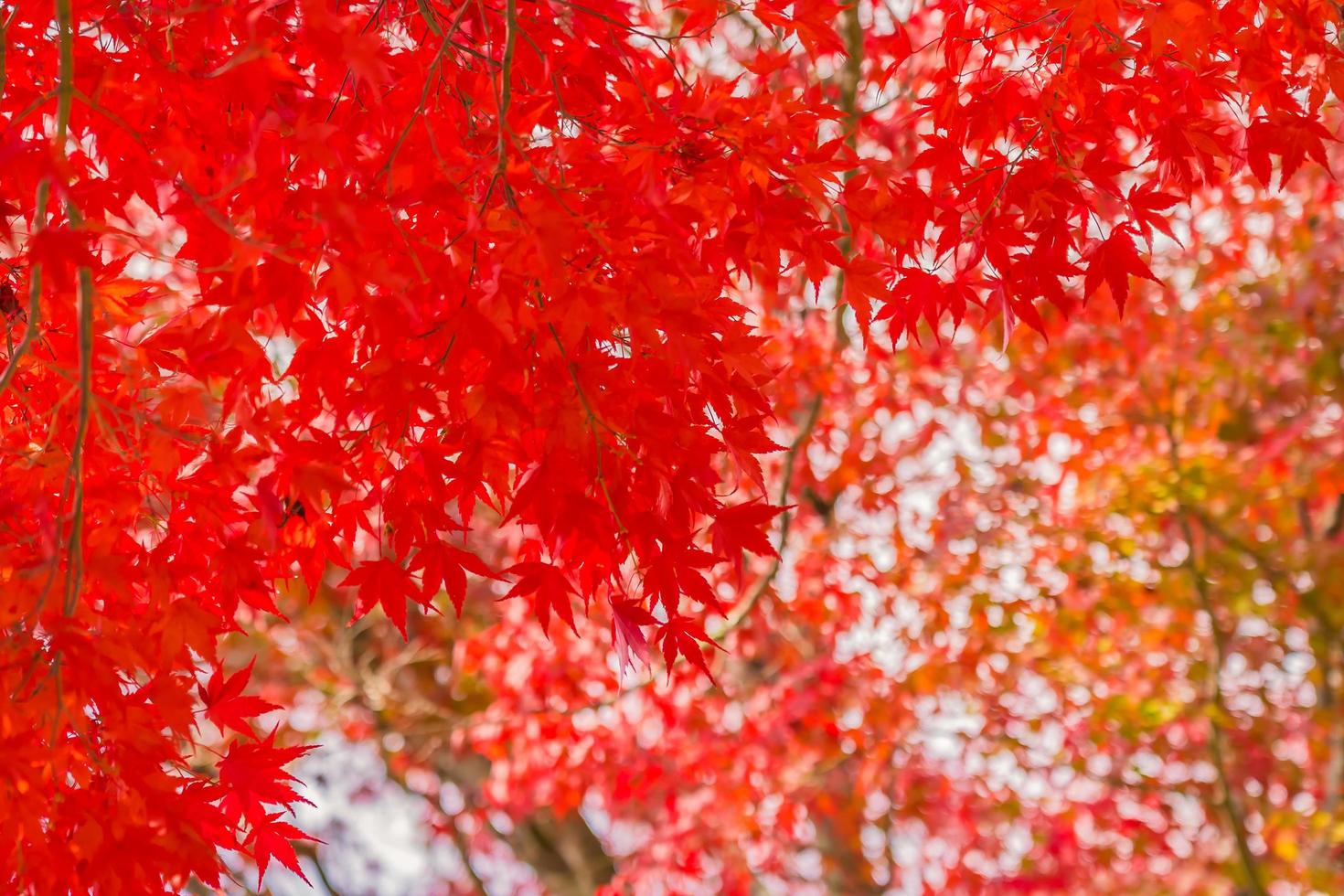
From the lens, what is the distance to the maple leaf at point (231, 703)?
7.05ft

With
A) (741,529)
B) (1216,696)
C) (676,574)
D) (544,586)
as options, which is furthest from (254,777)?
(1216,696)

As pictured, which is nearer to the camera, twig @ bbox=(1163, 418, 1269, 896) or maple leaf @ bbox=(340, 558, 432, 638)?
maple leaf @ bbox=(340, 558, 432, 638)

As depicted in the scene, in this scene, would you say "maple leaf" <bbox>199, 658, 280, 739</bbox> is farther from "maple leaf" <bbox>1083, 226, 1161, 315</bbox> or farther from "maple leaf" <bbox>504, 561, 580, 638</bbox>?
"maple leaf" <bbox>1083, 226, 1161, 315</bbox>

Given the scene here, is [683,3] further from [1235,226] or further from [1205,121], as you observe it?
[1235,226]

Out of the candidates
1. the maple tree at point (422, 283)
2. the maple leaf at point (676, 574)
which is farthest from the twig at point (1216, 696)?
the maple leaf at point (676, 574)

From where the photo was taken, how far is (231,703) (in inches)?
85.4

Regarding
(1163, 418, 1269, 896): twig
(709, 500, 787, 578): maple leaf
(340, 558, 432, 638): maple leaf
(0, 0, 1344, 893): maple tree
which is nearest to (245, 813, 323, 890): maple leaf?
(0, 0, 1344, 893): maple tree

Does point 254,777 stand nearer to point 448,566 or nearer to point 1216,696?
point 448,566

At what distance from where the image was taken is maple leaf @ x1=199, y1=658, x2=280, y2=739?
2148 millimetres

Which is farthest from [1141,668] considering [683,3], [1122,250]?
[683,3]

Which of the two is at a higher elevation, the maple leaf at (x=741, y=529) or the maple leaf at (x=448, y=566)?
the maple leaf at (x=448, y=566)

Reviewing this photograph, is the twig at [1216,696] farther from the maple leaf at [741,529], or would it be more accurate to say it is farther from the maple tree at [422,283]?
the maple leaf at [741,529]

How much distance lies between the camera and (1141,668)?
741 cm

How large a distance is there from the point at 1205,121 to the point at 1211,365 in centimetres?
506
